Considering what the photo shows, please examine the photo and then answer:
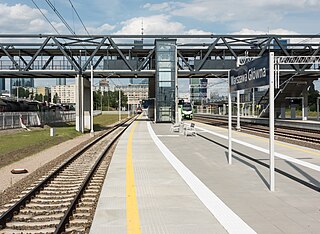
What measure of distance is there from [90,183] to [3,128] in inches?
1159

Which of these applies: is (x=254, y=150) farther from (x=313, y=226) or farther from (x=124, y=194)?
(x=313, y=226)

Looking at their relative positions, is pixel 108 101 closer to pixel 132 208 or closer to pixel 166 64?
pixel 166 64

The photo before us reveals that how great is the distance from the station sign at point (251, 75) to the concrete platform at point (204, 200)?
2.60 meters

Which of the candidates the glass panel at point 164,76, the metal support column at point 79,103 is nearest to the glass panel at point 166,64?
the glass panel at point 164,76

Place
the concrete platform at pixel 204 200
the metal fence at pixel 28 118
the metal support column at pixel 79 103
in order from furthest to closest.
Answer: the metal support column at pixel 79 103 < the metal fence at pixel 28 118 < the concrete platform at pixel 204 200

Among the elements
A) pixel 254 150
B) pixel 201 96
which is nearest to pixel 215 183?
pixel 254 150

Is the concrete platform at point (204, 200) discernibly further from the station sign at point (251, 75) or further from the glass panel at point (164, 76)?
the glass panel at point (164, 76)

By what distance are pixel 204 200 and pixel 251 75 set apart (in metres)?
3.96

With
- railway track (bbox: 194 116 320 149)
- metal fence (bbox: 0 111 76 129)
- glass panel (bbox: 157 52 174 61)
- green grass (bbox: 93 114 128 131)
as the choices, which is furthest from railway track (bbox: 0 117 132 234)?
glass panel (bbox: 157 52 174 61)

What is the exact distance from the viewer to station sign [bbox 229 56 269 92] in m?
10.1

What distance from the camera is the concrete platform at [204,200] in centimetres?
689

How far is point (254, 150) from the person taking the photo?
19828 mm

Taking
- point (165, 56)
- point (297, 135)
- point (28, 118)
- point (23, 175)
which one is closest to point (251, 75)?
point (23, 175)

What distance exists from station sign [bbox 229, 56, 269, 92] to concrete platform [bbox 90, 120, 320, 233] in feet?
8.51
